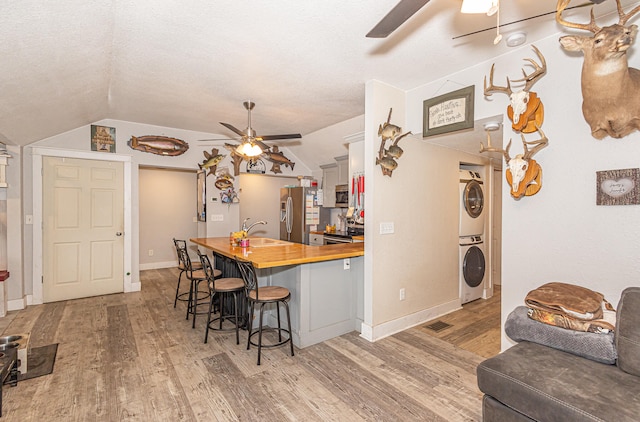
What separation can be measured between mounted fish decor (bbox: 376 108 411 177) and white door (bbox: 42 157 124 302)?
4.08 m

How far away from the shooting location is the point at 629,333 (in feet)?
5.00

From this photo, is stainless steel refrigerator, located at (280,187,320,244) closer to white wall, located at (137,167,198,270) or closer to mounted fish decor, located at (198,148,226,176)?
mounted fish decor, located at (198,148,226,176)

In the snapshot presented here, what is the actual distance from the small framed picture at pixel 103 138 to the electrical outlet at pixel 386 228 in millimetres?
4257

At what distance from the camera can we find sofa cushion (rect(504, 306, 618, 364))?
159 cm

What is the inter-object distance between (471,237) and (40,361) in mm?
4939

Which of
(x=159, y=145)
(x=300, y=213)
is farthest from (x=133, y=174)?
(x=300, y=213)

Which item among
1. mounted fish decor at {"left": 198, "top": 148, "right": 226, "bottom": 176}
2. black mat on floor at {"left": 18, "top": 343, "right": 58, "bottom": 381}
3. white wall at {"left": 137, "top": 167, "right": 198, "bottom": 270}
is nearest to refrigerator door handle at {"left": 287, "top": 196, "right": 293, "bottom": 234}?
mounted fish decor at {"left": 198, "top": 148, "right": 226, "bottom": 176}

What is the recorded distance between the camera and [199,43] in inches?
96.9

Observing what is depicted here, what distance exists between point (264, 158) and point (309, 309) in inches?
151

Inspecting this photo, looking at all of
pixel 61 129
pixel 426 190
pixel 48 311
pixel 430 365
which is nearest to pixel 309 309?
pixel 430 365

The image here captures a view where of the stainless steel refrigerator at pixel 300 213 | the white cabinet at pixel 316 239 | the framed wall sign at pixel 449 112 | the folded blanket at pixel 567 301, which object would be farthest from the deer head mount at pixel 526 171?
the stainless steel refrigerator at pixel 300 213

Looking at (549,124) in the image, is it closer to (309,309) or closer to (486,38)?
(486,38)

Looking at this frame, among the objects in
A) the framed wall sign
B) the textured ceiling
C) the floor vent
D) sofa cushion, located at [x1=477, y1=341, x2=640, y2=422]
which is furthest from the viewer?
the floor vent

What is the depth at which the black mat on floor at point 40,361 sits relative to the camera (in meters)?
2.47
